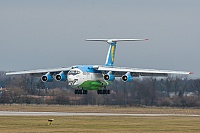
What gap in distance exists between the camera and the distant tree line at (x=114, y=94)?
298 ft

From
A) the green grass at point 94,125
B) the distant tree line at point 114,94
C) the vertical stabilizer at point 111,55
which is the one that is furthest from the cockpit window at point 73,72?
the distant tree line at point 114,94

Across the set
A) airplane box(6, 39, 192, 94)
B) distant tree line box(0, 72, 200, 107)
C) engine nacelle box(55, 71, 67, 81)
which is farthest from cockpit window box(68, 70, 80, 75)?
distant tree line box(0, 72, 200, 107)

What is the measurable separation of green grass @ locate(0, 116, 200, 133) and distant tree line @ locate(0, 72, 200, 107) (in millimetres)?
37234

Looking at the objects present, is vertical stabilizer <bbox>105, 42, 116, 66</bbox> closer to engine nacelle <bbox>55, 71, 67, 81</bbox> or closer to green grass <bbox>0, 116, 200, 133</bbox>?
engine nacelle <bbox>55, 71, 67, 81</bbox>

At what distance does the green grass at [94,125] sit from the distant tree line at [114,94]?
1466 inches

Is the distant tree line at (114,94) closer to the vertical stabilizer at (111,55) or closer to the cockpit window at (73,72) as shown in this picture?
the vertical stabilizer at (111,55)

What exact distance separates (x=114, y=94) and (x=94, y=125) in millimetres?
50331

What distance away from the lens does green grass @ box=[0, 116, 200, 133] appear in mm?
42812

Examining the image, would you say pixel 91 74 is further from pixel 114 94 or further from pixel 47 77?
pixel 114 94

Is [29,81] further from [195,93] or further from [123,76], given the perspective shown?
[123,76]

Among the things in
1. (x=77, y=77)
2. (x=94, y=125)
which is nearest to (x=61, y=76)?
(x=77, y=77)

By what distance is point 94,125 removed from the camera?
47156mm

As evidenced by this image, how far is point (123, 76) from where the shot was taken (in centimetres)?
7000

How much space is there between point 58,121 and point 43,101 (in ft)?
143
